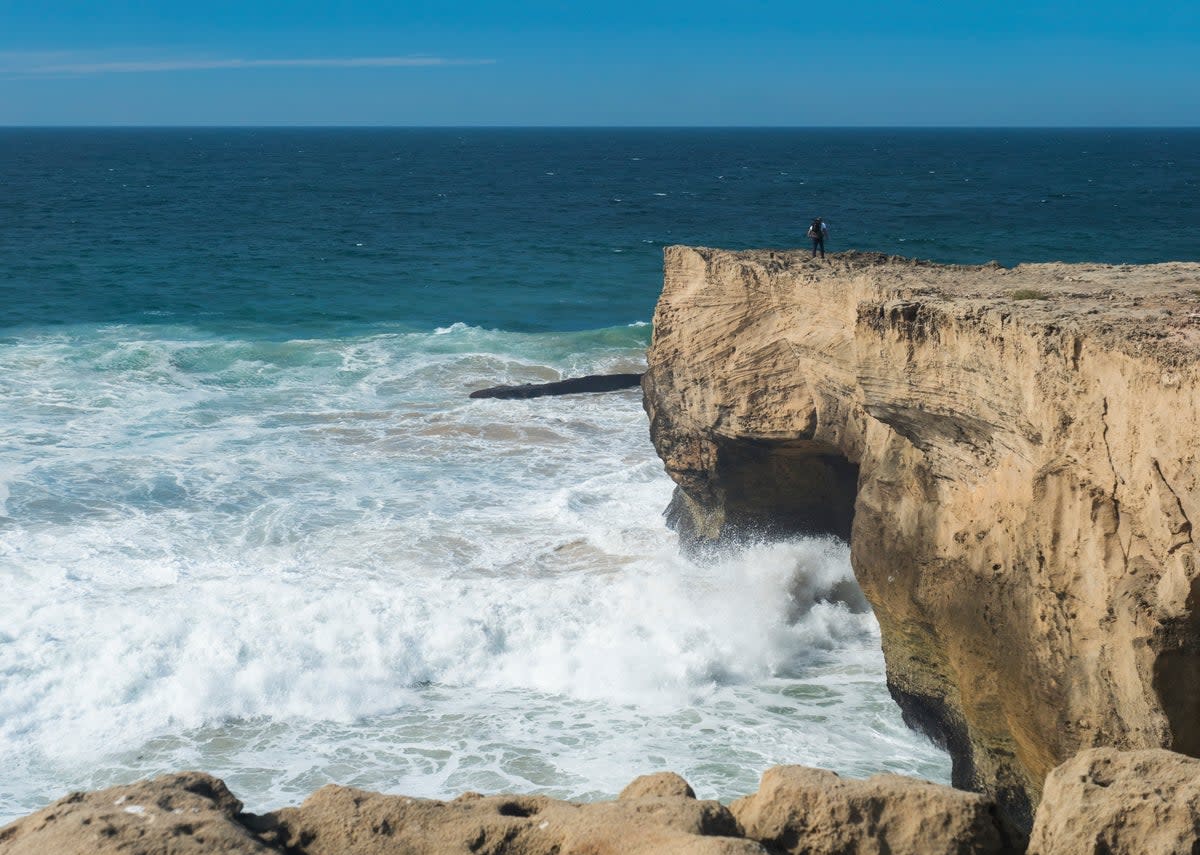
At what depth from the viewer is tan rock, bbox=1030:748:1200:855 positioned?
213 inches

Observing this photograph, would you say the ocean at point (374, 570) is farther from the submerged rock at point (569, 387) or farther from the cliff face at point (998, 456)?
the cliff face at point (998, 456)

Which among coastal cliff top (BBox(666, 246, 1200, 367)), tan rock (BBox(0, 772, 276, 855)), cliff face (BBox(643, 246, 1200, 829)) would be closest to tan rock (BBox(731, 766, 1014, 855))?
tan rock (BBox(0, 772, 276, 855))

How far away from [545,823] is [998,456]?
5.39m

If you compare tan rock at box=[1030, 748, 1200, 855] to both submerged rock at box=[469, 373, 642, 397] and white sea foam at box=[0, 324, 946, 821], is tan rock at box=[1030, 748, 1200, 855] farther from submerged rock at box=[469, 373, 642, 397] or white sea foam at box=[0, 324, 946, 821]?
submerged rock at box=[469, 373, 642, 397]

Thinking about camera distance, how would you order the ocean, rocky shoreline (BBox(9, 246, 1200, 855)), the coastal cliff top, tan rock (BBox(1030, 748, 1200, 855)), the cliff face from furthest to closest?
the ocean, the coastal cliff top, the cliff face, rocky shoreline (BBox(9, 246, 1200, 855)), tan rock (BBox(1030, 748, 1200, 855))

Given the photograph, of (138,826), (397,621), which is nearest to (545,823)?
(138,826)

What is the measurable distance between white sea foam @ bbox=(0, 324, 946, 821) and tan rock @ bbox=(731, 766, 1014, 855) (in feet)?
16.0

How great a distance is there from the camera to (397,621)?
1382 centimetres

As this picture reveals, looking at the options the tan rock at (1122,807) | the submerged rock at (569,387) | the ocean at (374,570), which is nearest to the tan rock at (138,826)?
the tan rock at (1122,807)

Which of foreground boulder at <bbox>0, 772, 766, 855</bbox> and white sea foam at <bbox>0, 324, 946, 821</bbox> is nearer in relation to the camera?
foreground boulder at <bbox>0, 772, 766, 855</bbox>

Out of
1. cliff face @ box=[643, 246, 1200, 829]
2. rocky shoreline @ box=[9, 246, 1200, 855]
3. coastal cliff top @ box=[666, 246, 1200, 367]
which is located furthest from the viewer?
coastal cliff top @ box=[666, 246, 1200, 367]

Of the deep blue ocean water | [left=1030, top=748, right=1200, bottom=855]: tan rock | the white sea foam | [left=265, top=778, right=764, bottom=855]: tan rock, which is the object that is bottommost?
the white sea foam

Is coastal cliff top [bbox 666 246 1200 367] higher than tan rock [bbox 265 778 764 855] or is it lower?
higher

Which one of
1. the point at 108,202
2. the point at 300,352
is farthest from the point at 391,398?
the point at 108,202
